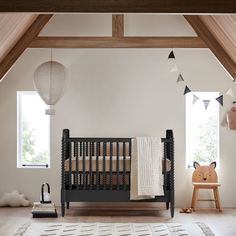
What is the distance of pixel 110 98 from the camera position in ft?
25.2

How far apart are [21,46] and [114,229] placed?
2.67m

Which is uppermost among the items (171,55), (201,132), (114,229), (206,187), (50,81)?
(171,55)

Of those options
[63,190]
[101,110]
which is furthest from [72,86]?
[63,190]

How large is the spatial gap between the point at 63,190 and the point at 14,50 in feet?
6.15

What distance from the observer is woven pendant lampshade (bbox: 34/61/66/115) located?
6824 mm

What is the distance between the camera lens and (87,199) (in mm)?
6715

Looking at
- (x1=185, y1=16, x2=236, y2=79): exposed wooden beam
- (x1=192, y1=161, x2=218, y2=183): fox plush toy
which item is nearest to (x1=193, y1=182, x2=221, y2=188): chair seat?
(x1=192, y1=161, x2=218, y2=183): fox plush toy

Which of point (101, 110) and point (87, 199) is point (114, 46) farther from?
point (87, 199)

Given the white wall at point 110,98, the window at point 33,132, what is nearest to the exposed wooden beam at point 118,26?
the white wall at point 110,98

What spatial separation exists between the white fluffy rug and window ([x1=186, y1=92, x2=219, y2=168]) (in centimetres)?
163

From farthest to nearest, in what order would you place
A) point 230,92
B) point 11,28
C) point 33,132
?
point 33,132 → point 230,92 → point 11,28

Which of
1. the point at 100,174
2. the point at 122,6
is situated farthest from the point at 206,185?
the point at 122,6

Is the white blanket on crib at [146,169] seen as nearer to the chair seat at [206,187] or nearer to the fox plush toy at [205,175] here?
the chair seat at [206,187]

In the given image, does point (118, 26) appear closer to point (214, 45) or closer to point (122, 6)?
point (214, 45)
